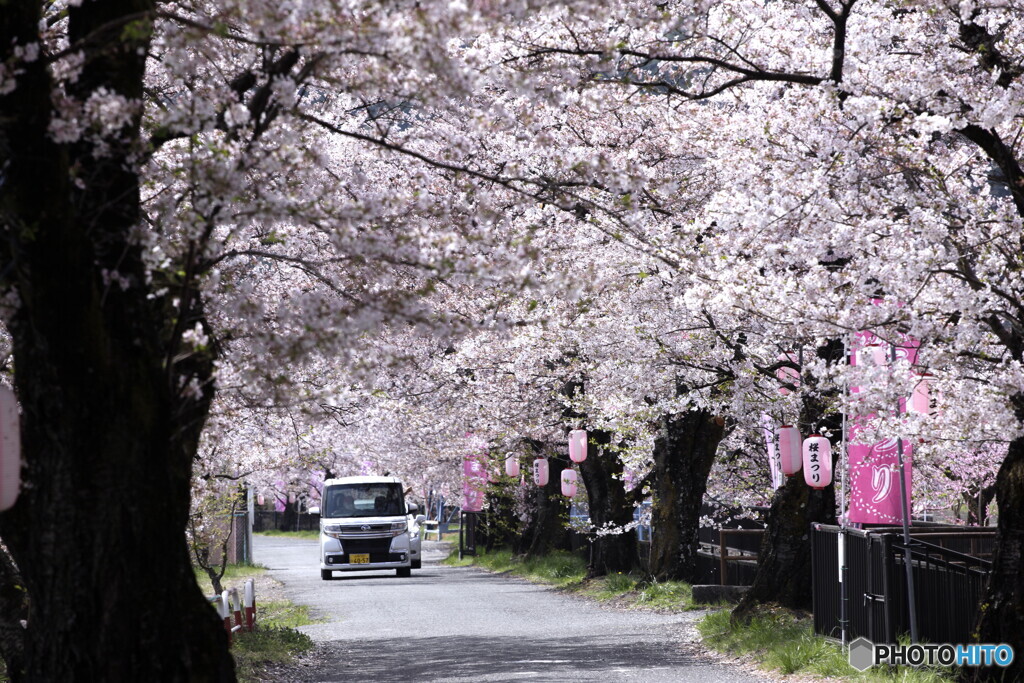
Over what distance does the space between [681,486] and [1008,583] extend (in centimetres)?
1337

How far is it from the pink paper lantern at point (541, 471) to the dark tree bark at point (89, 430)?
86.2ft

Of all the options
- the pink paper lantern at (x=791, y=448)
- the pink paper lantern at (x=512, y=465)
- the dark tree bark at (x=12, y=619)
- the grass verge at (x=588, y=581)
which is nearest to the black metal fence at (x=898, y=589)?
the pink paper lantern at (x=791, y=448)

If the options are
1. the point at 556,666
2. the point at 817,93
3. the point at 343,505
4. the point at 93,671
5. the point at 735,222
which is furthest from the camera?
the point at 343,505

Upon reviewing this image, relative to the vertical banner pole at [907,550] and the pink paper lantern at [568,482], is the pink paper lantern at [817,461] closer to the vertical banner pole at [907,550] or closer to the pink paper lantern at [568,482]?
the vertical banner pole at [907,550]

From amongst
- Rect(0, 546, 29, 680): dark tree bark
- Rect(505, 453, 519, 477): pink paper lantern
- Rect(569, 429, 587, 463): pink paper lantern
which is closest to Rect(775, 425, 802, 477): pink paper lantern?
Rect(0, 546, 29, 680): dark tree bark

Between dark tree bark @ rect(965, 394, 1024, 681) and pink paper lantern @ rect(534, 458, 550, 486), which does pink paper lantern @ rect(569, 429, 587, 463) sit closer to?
pink paper lantern @ rect(534, 458, 550, 486)

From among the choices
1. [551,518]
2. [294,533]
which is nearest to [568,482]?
[551,518]

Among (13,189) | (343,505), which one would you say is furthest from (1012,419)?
(343,505)

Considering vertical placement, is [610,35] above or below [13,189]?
above

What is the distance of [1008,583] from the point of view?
391 inches

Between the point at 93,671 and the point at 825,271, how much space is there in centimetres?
696

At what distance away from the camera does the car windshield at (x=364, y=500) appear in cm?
3428

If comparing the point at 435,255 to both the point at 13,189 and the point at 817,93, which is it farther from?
the point at 817,93

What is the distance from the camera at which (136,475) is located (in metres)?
6.31
